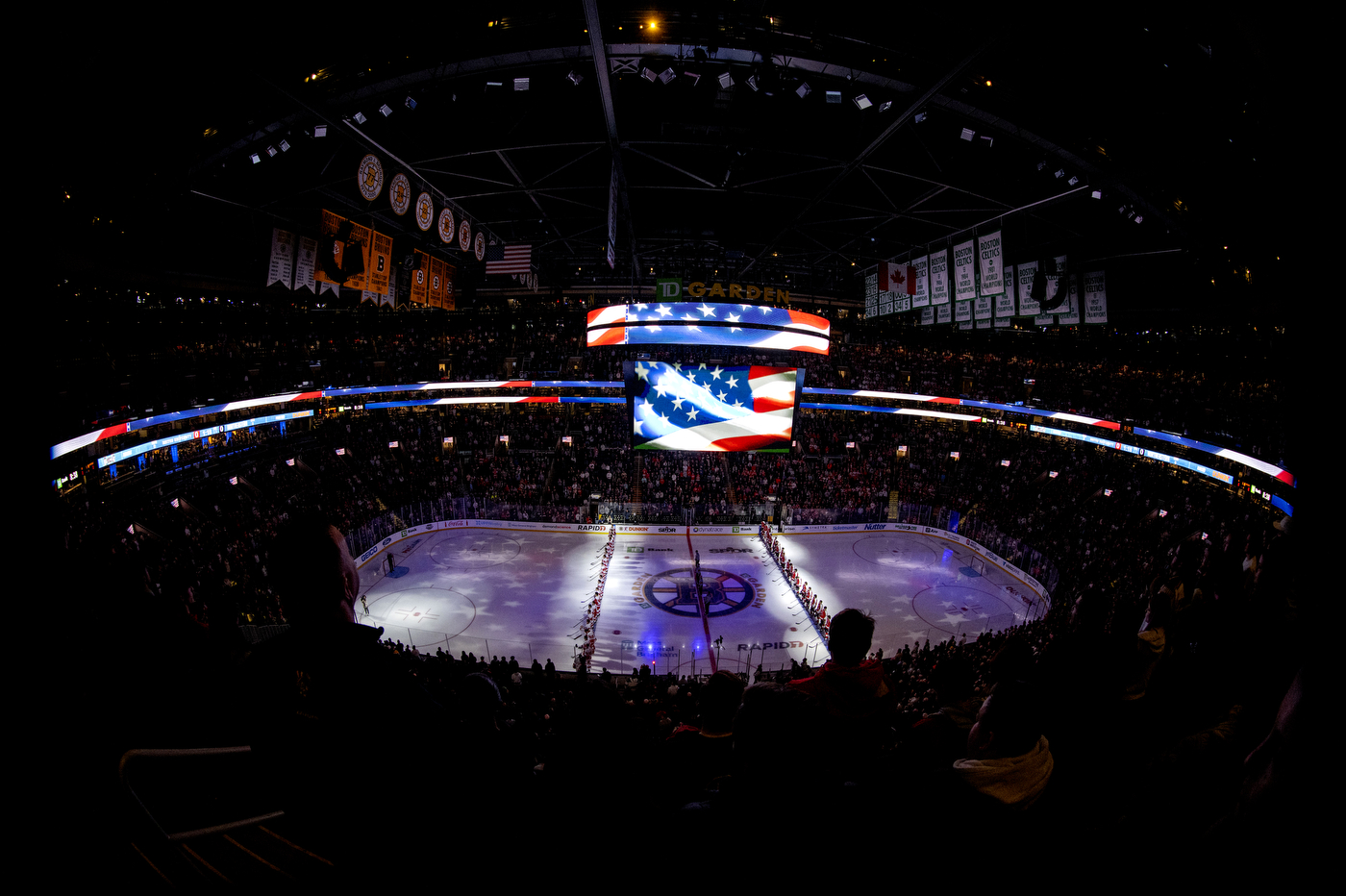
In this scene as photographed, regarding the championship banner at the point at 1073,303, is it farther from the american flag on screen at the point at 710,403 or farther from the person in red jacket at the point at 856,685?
the person in red jacket at the point at 856,685

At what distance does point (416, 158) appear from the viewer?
11.4m

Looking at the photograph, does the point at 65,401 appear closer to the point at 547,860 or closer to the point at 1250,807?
the point at 547,860

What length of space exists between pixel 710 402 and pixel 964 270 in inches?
376

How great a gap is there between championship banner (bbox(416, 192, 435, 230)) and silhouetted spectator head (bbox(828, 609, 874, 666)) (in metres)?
11.9

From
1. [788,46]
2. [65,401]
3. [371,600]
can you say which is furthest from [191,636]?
[65,401]

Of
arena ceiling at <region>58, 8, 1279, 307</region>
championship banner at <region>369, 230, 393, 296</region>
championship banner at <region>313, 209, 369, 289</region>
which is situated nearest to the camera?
arena ceiling at <region>58, 8, 1279, 307</region>

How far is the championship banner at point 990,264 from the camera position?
12250 mm

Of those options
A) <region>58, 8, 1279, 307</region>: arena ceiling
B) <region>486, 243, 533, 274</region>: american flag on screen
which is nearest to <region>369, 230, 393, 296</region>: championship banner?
<region>58, 8, 1279, 307</region>: arena ceiling

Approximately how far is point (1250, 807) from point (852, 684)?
189cm

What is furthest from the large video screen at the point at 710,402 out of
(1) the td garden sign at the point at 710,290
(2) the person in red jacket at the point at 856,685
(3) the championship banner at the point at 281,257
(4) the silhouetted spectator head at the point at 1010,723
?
(4) the silhouetted spectator head at the point at 1010,723

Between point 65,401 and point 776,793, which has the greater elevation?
point 65,401

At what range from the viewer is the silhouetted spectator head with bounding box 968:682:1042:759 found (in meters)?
2.27

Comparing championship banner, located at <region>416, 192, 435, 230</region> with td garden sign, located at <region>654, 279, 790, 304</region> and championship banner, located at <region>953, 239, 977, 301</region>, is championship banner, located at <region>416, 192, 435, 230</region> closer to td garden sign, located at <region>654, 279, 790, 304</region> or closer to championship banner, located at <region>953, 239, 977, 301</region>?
td garden sign, located at <region>654, 279, 790, 304</region>

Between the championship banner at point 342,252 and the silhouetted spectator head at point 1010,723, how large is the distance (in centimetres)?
1478
